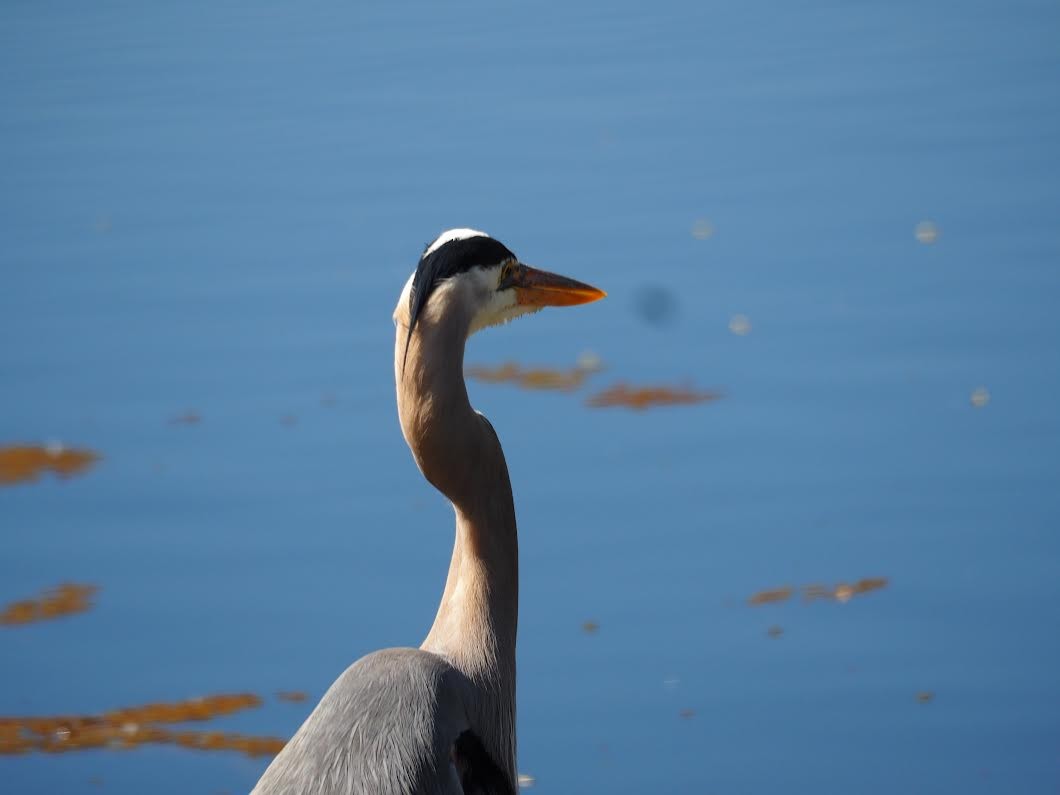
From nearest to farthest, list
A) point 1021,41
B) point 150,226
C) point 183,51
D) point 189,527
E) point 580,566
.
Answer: point 580,566
point 189,527
point 150,226
point 1021,41
point 183,51

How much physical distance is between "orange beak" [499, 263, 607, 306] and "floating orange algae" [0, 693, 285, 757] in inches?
59.1

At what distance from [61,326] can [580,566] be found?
2894 millimetres

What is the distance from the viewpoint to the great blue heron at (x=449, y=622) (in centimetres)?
211

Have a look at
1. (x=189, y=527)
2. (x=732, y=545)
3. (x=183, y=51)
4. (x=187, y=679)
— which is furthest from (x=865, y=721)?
(x=183, y=51)

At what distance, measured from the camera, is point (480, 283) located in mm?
2402

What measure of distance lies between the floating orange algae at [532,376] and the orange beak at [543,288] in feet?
8.39

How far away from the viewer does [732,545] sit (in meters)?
4.34

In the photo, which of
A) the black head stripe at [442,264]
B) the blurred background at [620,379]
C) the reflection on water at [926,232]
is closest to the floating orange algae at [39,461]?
the blurred background at [620,379]

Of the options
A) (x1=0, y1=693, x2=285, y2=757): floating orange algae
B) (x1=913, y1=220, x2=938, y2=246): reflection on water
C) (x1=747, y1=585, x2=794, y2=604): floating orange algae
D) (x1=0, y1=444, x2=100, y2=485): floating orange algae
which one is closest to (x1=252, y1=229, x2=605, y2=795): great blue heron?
(x1=0, y1=693, x2=285, y2=757): floating orange algae

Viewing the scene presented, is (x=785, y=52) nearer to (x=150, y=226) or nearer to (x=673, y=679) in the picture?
(x=150, y=226)

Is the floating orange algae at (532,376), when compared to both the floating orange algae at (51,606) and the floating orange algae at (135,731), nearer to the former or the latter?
the floating orange algae at (51,606)

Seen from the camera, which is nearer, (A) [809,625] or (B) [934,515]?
(A) [809,625]

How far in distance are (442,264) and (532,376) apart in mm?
3088

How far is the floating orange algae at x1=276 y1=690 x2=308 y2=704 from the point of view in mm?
3818
